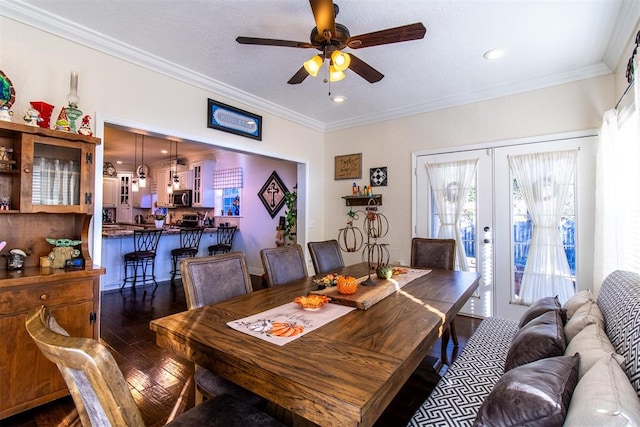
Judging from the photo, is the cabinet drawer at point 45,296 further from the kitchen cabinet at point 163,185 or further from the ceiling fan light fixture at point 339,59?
the kitchen cabinet at point 163,185

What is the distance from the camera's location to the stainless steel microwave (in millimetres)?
7320

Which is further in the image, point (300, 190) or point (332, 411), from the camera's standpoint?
point (300, 190)

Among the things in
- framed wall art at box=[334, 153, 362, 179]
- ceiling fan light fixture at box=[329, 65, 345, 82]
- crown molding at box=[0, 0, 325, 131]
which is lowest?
framed wall art at box=[334, 153, 362, 179]

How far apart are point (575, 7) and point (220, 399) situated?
10.7 ft

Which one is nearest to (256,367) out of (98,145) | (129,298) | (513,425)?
(513,425)

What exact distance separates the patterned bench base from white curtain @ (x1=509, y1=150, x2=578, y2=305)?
1.76 metres

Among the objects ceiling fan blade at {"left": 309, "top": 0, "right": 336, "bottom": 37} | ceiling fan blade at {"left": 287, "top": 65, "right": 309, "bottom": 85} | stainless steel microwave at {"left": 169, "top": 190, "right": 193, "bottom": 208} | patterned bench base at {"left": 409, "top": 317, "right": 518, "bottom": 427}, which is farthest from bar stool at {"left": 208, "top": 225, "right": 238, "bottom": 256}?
patterned bench base at {"left": 409, "top": 317, "right": 518, "bottom": 427}

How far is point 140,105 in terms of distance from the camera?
2.80 metres

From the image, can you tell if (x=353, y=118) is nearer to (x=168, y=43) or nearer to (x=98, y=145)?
(x=168, y=43)

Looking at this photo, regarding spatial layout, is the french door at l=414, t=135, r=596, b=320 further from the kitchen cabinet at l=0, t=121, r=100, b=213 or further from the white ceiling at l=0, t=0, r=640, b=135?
the kitchen cabinet at l=0, t=121, r=100, b=213

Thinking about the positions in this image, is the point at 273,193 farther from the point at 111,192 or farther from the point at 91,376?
the point at 111,192

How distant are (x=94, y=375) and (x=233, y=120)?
333 centimetres

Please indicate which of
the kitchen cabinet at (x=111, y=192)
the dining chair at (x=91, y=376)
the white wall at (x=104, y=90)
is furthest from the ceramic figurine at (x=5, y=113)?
the kitchen cabinet at (x=111, y=192)

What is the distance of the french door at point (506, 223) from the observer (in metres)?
3.09
